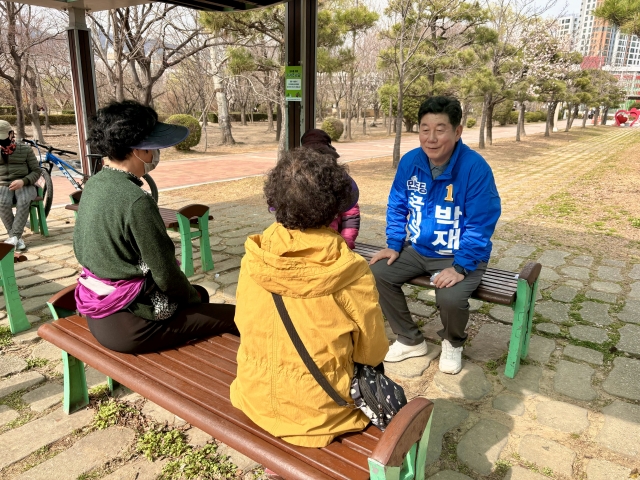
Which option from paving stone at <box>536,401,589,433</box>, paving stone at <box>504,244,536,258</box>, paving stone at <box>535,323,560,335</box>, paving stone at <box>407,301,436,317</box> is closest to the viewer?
paving stone at <box>536,401,589,433</box>

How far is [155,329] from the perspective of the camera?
213 cm

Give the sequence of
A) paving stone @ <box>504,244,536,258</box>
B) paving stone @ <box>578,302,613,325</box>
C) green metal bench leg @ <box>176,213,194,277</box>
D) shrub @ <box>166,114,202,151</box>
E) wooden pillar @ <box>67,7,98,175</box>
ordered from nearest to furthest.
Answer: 1. paving stone @ <box>578,302,613,325</box>
2. green metal bench leg @ <box>176,213,194,277</box>
3. paving stone @ <box>504,244,536,258</box>
4. wooden pillar @ <box>67,7,98,175</box>
5. shrub @ <box>166,114,202,151</box>

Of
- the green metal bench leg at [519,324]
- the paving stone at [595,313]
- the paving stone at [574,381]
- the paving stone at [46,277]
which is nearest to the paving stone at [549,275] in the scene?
the paving stone at [595,313]

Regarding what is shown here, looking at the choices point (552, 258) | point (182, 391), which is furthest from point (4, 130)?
point (552, 258)

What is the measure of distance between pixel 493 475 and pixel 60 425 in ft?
6.78

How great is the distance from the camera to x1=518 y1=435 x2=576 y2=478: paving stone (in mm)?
2076

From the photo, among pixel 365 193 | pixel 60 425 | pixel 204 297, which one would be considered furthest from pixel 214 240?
pixel 365 193

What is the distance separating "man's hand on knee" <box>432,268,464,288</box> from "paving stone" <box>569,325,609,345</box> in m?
1.27

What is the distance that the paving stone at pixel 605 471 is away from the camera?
202cm

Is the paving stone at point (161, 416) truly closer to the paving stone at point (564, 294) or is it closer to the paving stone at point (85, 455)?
the paving stone at point (85, 455)

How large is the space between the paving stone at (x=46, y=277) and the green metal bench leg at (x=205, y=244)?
1.22 m

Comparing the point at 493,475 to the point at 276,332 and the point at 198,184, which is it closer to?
the point at 276,332

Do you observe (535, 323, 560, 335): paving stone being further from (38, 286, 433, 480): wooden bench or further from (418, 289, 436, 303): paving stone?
(38, 286, 433, 480): wooden bench

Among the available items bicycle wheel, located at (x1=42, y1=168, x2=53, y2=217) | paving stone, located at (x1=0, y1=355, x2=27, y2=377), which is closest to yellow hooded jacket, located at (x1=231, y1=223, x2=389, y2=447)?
paving stone, located at (x1=0, y1=355, x2=27, y2=377)
